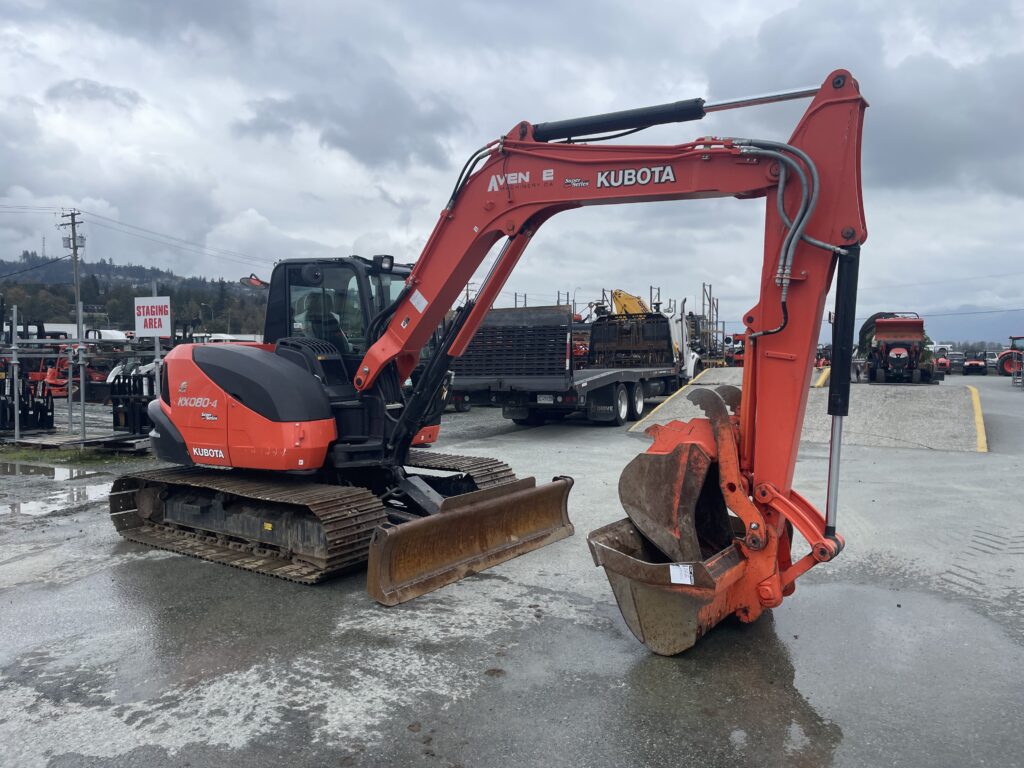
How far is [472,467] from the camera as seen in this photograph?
295 inches

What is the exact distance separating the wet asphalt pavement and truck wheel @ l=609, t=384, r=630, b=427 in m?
9.02

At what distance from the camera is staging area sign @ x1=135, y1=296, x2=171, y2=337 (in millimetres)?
12529

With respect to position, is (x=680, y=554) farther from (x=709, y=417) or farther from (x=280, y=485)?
(x=280, y=485)

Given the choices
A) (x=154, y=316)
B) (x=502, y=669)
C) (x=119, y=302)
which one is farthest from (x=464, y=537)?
(x=119, y=302)

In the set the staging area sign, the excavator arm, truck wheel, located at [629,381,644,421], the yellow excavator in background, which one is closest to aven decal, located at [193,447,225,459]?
the excavator arm

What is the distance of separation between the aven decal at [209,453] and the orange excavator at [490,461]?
33mm

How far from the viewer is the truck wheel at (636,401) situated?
55.0 feet

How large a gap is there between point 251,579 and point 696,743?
12.3ft

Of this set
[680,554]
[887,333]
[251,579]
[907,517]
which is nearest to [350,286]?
[251,579]

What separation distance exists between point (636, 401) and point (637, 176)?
12189mm

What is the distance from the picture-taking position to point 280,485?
20.9ft

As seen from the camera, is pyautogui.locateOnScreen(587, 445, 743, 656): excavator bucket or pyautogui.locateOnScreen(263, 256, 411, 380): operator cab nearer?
pyautogui.locateOnScreen(587, 445, 743, 656): excavator bucket

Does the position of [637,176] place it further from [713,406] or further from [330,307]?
[330,307]

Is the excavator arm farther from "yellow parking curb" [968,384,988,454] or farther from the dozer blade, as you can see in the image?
"yellow parking curb" [968,384,988,454]
